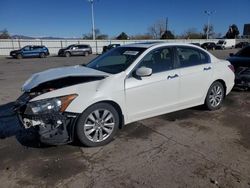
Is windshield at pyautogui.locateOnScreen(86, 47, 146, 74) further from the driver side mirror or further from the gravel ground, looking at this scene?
the gravel ground

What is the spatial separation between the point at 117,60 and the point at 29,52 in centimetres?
2879

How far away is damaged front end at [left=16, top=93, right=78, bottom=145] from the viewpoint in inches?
147

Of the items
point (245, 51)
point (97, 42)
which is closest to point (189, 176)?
point (245, 51)

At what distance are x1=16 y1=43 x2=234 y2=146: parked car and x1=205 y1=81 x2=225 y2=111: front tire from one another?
0.02 m

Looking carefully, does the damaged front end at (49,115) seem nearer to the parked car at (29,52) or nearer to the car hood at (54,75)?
the car hood at (54,75)

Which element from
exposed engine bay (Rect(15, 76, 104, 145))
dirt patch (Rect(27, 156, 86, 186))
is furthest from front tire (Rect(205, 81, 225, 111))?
dirt patch (Rect(27, 156, 86, 186))

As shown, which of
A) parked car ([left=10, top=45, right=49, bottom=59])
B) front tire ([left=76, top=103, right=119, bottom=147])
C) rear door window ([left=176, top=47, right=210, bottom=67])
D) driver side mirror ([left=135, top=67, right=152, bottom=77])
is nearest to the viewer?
front tire ([left=76, top=103, right=119, bottom=147])

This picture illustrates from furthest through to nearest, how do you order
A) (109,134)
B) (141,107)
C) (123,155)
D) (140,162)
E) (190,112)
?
(190,112)
(141,107)
(109,134)
(123,155)
(140,162)

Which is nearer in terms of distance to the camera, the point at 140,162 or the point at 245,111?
the point at 140,162

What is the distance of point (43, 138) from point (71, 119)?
0.47 meters

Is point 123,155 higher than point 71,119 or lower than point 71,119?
lower

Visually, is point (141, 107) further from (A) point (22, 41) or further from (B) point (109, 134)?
(A) point (22, 41)

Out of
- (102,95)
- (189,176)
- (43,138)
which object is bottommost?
(189,176)

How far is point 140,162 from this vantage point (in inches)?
142
